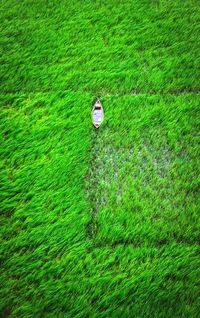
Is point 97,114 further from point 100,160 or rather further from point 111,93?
point 100,160

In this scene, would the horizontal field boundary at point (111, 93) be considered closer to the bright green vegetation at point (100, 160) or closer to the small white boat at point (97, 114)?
the bright green vegetation at point (100, 160)

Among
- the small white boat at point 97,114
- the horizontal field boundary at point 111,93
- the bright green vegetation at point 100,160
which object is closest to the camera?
the bright green vegetation at point 100,160

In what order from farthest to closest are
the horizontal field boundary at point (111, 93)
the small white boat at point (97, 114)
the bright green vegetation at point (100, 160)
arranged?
the horizontal field boundary at point (111, 93) < the small white boat at point (97, 114) < the bright green vegetation at point (100, 160)

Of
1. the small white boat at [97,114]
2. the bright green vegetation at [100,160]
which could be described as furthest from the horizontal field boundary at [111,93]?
the small white boat at [97,114]

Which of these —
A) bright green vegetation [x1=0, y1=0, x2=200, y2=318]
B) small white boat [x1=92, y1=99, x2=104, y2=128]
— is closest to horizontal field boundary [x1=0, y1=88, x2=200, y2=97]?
bright green vegetation [x1=0, y1=0, x2=200, y2=318]

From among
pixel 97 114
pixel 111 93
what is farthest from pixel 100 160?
pixel 111 93

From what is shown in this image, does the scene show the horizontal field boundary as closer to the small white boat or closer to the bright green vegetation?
the bright green vegetation
